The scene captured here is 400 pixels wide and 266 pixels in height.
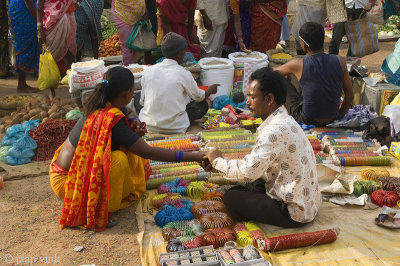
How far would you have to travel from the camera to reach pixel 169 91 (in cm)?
484

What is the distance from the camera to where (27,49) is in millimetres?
7082

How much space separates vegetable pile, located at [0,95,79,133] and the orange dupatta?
234 centimetres

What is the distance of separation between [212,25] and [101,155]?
15.1 ft

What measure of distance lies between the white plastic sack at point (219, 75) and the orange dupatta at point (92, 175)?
9.86 ft

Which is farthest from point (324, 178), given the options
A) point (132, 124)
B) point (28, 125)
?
point (28, 125)

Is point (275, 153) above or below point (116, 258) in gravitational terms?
above

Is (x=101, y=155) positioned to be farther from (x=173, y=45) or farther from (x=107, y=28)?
(x=107, y=28)

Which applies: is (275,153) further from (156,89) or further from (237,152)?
(156,89)

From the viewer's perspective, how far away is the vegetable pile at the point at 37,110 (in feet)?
18.1

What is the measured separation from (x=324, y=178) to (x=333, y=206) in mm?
351

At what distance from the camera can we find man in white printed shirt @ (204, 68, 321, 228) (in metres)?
2.76

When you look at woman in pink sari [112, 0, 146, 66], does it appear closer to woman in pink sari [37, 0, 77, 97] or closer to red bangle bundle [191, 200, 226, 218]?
woman in pink sari [37, 0, 77, 97]

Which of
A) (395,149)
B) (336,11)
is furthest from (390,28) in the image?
(395,149)

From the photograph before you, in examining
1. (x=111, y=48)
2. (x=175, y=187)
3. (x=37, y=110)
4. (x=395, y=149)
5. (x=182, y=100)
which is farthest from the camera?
(x=111, y=48)
